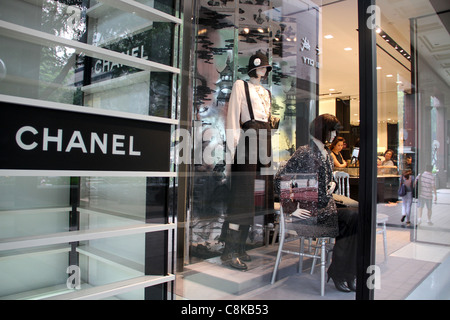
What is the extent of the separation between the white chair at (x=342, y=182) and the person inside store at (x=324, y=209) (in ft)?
0.20

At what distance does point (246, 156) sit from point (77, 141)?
62.6 inches

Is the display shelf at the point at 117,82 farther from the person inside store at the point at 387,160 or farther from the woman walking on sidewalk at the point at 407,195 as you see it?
the woman walking on sidewalk at the point at 407,195

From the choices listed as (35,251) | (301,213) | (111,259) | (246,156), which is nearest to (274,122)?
(246,156)

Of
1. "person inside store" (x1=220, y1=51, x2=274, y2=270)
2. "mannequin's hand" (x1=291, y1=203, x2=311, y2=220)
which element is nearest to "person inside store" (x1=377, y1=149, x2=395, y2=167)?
"mannequin's hand" (x1=291, y1=203, x2=311, y2=220)

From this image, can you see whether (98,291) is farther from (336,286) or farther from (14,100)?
(336,286)

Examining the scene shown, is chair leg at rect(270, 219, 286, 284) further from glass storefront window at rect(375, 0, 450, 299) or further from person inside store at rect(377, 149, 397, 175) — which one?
person inside store at rect(377, 149, 397, 175)

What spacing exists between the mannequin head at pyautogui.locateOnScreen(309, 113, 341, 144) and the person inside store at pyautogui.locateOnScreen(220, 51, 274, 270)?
495 mm

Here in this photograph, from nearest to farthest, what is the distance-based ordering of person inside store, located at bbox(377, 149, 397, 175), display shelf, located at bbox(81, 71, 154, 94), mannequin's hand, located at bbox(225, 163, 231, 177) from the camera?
display shelf, located at bbox(81, 71, 154, 94) → person inside store, located at bbox(377, 149, 397, 175) → mannequin's hand, located at bbox(225, 163, 231, 177)

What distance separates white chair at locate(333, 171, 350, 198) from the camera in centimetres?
210

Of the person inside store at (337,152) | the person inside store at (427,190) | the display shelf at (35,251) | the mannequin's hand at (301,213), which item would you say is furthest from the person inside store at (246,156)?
the display shelf at (35,251)

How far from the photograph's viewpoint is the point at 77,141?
4.38ft

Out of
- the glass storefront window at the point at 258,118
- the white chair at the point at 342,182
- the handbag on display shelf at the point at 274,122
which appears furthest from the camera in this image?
the handbag on display shelf at the point at 274,122

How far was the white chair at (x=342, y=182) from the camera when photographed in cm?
210

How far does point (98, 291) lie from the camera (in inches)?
56.4
